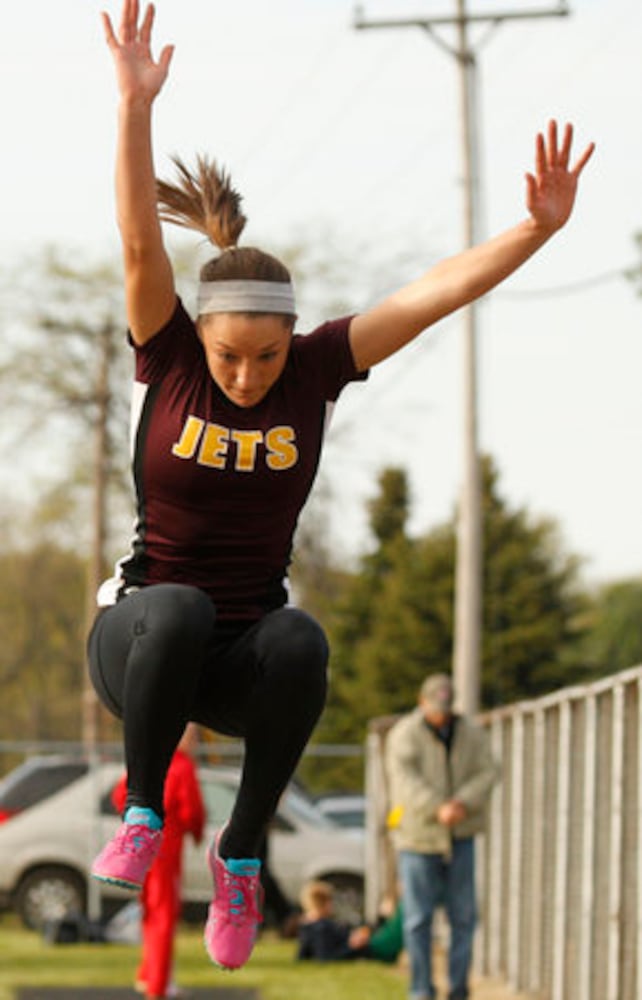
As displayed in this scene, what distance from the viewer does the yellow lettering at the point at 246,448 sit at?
5000mm

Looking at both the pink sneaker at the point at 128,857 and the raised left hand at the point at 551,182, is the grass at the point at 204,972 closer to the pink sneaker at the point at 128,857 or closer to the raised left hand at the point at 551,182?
the pink sneaker at the point at 128,857

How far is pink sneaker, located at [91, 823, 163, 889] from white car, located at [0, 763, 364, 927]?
1585cm

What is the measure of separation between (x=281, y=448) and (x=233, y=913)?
1.20m

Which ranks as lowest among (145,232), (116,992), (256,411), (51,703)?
(116,992)

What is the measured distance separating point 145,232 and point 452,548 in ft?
152

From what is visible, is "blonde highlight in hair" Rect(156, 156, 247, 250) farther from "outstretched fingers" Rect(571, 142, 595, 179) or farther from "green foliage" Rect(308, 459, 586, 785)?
"green foliage" Rect(308, 459, 586, 785)

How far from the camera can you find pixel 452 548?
50938 millimetres

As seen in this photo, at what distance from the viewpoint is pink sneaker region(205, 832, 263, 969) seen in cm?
534

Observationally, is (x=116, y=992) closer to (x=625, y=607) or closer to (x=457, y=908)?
(x=457, y=908)

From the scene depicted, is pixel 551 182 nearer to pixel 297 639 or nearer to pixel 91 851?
pixel 297 639

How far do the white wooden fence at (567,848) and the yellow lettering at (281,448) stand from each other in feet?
18.5

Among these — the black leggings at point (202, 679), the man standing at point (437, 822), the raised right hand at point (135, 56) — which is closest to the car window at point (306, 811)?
the man standing at point (437, 822)

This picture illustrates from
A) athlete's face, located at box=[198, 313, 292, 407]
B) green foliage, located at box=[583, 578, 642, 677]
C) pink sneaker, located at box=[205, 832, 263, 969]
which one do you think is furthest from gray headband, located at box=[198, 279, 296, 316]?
green foliage, located at box=[583, 578, 642, 677]

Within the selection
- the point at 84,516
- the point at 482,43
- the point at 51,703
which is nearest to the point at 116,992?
the point at 482,43
